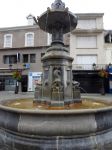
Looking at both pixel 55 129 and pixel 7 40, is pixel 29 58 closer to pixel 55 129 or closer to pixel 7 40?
pixel 7 40

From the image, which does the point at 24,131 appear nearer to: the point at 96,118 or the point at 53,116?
the point at 53,116

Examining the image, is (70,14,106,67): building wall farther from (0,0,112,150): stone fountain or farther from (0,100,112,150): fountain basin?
(0,100,112,150): fountain basin

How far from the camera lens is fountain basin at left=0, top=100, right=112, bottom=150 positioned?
386cm

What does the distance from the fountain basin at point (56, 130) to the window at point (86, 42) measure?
23408mm

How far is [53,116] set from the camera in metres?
3.93

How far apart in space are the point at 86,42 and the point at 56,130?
24208 millimetres

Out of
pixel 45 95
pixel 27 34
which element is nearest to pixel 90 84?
pixel 27 34

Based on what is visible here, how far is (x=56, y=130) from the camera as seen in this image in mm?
3854

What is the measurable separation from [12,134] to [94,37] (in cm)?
2450

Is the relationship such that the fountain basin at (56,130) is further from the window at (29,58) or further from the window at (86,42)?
the window at (29,58)

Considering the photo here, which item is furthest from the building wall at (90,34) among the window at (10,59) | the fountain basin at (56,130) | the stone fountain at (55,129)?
the fountain basin at (56,130)

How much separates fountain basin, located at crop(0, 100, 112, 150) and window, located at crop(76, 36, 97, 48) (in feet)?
76.8

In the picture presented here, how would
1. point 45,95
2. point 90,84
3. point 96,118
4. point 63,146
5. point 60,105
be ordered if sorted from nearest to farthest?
point 63,146, point 96,118, point 60,105, point 45,95, point 90,84

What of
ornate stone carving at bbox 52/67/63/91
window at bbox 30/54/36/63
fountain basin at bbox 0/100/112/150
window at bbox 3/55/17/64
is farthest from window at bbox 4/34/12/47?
fountain basin at bbox 0/100/112/150
